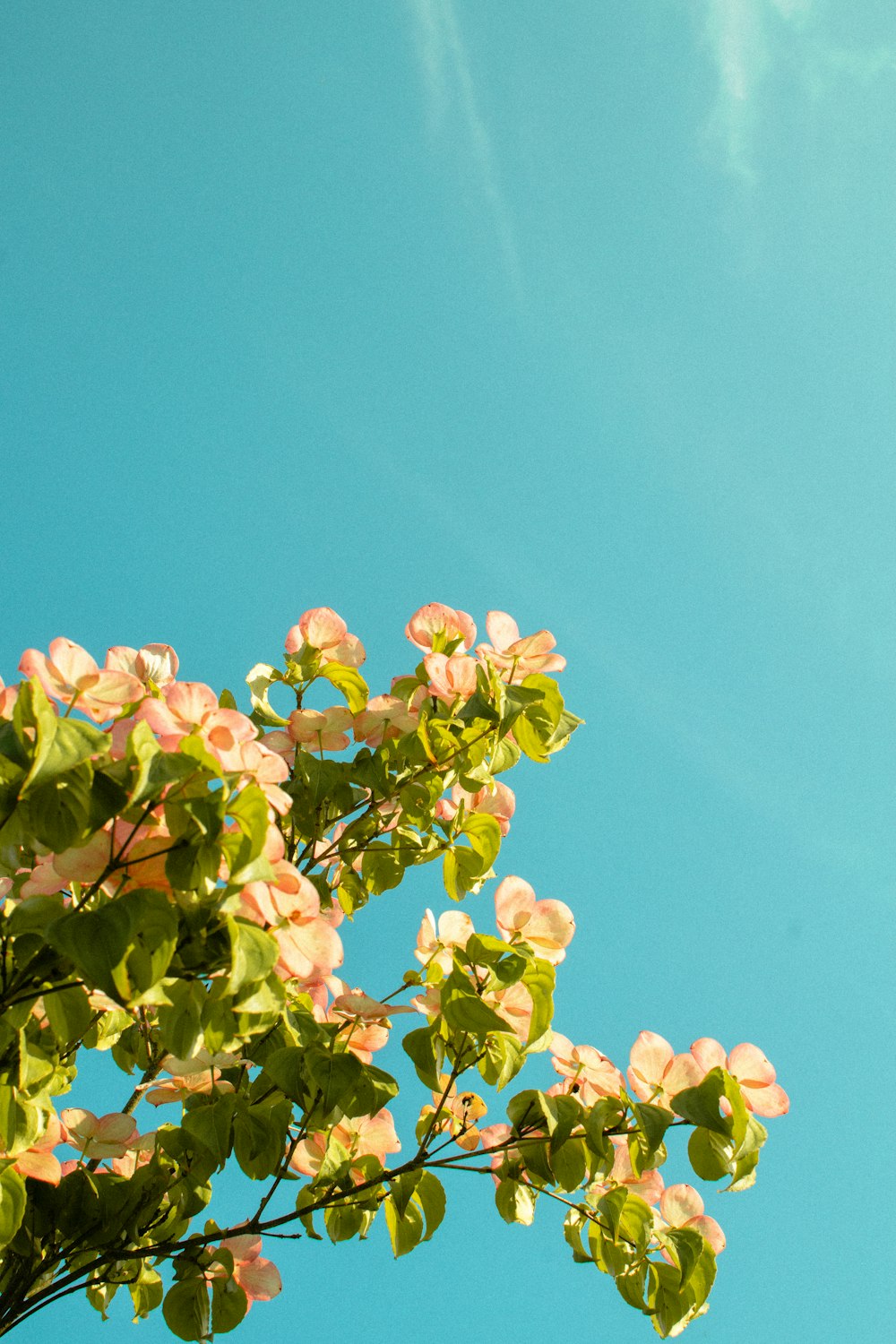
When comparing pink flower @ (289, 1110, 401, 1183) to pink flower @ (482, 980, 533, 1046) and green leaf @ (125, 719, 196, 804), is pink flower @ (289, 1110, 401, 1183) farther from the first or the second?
green leaf @ (125, 719, 196, 804)

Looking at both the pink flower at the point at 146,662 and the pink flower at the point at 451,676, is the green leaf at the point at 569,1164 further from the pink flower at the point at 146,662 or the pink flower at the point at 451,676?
the pink flower at the point at 146,662

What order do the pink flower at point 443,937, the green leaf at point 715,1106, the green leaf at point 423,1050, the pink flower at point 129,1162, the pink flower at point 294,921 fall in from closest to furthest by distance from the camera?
1. the pink flower at point 294,921
2. the green leaf at point 715,1106
3. the green leaf at point 423,1050
4. the pink flower at point 443,937
5. the pink flower at point 129,1162

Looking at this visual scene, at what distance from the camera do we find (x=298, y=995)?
49.4 inches

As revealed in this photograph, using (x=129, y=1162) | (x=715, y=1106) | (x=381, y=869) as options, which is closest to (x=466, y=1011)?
(x=715, y=1106)

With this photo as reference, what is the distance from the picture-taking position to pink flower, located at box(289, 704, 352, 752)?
1.48m

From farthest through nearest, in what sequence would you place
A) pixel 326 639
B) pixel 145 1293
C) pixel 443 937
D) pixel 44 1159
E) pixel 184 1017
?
pixel 326 639 → pixel 145 1293 → pixel 443 937 → pixel 44 1159 → pixel 184 1017

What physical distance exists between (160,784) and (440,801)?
846 millimetres

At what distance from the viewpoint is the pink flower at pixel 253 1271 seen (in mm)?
1377

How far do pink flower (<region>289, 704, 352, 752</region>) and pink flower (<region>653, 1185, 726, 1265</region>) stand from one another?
28.4 inches

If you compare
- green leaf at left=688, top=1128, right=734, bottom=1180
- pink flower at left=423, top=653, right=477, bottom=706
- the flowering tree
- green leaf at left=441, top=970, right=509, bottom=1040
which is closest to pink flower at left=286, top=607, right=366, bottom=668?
the flowering tree

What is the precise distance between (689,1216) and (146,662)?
975 mm

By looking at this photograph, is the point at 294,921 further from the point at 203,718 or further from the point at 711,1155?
the point at 711,1155

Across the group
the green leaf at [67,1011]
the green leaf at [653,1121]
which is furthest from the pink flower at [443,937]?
the green leaf at [67,1011]

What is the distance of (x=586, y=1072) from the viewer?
4.07ft
